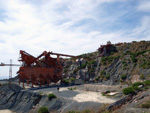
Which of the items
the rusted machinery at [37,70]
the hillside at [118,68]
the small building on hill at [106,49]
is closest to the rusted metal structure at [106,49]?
the small building on hill at [106,49]

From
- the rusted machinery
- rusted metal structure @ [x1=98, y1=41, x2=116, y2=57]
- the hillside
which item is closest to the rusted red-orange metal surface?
the rusted machinery

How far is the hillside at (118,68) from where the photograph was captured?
1433 inches

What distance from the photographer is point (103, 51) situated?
186ft

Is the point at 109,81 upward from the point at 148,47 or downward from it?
downward

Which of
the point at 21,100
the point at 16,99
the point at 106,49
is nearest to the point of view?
the point at 21,100

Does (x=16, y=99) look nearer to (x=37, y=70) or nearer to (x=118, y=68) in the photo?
(x=37, y=70)

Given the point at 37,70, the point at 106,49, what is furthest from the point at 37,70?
the point at 106,49

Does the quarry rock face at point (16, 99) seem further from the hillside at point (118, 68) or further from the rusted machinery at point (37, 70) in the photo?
the hillside at point (118, 68)

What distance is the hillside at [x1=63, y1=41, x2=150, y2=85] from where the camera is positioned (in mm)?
36406

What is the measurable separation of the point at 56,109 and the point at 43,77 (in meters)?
24.3

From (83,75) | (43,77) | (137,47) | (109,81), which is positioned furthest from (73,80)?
(137,47)

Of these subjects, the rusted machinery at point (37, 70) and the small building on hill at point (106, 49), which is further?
the small building on hill at point (106, 49)

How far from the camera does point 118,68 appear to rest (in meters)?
42.4

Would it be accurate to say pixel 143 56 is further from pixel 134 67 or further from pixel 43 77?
pixel 43 77
